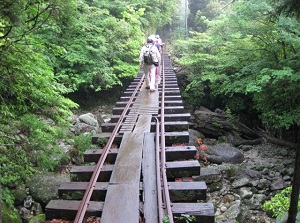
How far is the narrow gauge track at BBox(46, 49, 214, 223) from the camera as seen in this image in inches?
139

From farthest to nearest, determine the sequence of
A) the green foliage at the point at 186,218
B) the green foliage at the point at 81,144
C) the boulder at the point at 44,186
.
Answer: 1. the green foliage at the point at 81,144
2. the boulder at the point at 44,186
3. the green foliage at the point at 186,218

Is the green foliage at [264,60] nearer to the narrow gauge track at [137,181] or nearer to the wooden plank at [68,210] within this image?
the narrow gauge track at [137,181]

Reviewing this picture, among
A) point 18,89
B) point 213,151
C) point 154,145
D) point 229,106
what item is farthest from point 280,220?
point 229,106

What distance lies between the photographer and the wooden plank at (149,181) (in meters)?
3.52

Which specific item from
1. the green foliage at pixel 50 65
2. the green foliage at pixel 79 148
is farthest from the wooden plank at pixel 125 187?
the green foliage at pixel 79 148

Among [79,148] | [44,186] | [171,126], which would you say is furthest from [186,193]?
[79,148]

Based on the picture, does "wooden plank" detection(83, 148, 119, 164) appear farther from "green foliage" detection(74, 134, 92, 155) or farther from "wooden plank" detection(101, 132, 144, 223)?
"green foliage" detection(74, 134, 92, 155)

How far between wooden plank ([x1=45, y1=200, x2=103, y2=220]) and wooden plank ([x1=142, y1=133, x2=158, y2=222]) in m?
0.66

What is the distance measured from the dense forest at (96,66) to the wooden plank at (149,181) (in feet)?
5.90

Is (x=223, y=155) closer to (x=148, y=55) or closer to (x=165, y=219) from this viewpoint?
(x=148, y=55)

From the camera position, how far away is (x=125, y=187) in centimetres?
406

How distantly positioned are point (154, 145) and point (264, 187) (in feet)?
20.7

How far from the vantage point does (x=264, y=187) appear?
380 inches

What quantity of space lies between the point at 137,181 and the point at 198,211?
109 centimetres
